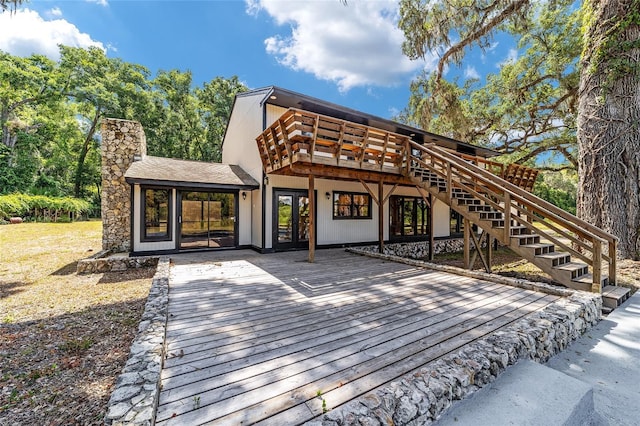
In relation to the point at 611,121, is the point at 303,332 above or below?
below

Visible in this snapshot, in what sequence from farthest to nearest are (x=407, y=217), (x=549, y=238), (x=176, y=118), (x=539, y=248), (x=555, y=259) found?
(x=176, y=118), (x=407, y=217), (x=539, y=248), (x=549, y=238), (x=555, y=259)

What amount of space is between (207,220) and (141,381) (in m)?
7.60

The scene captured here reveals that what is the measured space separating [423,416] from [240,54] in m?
24.8

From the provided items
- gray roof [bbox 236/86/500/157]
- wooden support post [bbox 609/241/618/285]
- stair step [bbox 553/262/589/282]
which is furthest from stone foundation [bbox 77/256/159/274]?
wooden support post [bbox 609/241/618/285]

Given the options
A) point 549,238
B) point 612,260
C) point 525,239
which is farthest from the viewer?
point 525,239

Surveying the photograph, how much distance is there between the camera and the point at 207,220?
907cm

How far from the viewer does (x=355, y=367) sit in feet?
7.70

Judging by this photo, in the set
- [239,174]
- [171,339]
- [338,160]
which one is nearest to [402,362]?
[171,339]

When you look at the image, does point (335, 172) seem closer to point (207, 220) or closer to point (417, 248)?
point (207, 220)

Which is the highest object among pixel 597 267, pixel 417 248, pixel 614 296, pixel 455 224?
pixel 455 224

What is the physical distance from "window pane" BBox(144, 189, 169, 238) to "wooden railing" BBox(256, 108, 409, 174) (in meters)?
3.45

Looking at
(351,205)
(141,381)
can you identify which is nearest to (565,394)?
(141,381)

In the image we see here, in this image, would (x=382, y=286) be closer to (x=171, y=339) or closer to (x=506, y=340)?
(x=506, y=340)

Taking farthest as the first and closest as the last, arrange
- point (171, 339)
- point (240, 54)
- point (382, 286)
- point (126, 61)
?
point (126, 61) < point (240, 54) < point (382, 286) < point (171, 339)
